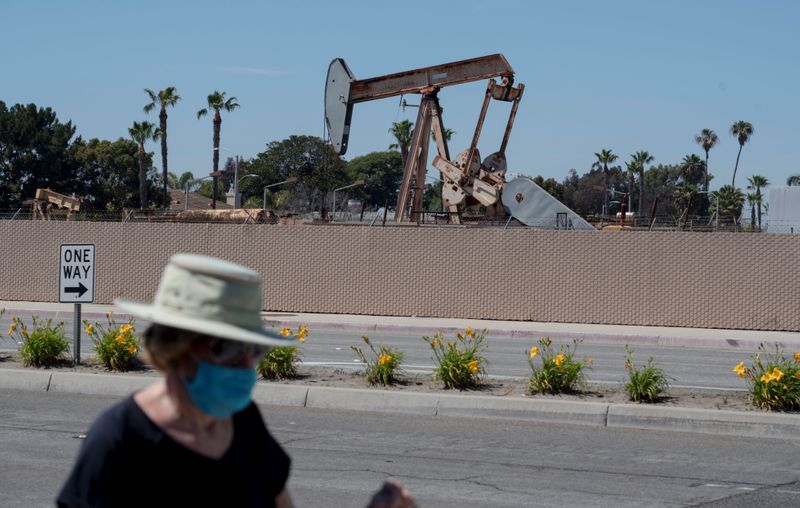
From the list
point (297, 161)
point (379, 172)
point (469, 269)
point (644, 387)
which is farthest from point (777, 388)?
point (379, 172)

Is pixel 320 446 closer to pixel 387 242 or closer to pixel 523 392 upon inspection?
pixel 523 392

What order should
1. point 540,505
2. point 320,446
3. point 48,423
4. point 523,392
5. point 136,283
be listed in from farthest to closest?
point 136,283 → point 523,392 → point 48,423 → point 320,446 → point 540,505

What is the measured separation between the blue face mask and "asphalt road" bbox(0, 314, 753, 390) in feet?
34.8

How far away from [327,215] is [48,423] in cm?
2400

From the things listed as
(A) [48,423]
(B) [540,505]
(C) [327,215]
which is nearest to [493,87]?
(C) [327,215]

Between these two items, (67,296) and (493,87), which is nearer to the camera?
(67,296)

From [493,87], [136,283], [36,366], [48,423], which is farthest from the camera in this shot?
[493,87]

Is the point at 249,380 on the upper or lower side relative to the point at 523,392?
upper

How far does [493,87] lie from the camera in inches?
1288

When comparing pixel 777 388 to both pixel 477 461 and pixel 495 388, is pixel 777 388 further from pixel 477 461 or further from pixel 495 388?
pixel 477 461

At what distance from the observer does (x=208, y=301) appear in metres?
2.74

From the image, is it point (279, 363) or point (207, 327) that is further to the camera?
point (279, 363)

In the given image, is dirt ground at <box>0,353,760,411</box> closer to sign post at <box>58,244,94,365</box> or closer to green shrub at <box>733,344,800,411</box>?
green shrub at <box>733,344,800,411</box>

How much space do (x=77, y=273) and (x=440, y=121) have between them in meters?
21.0
